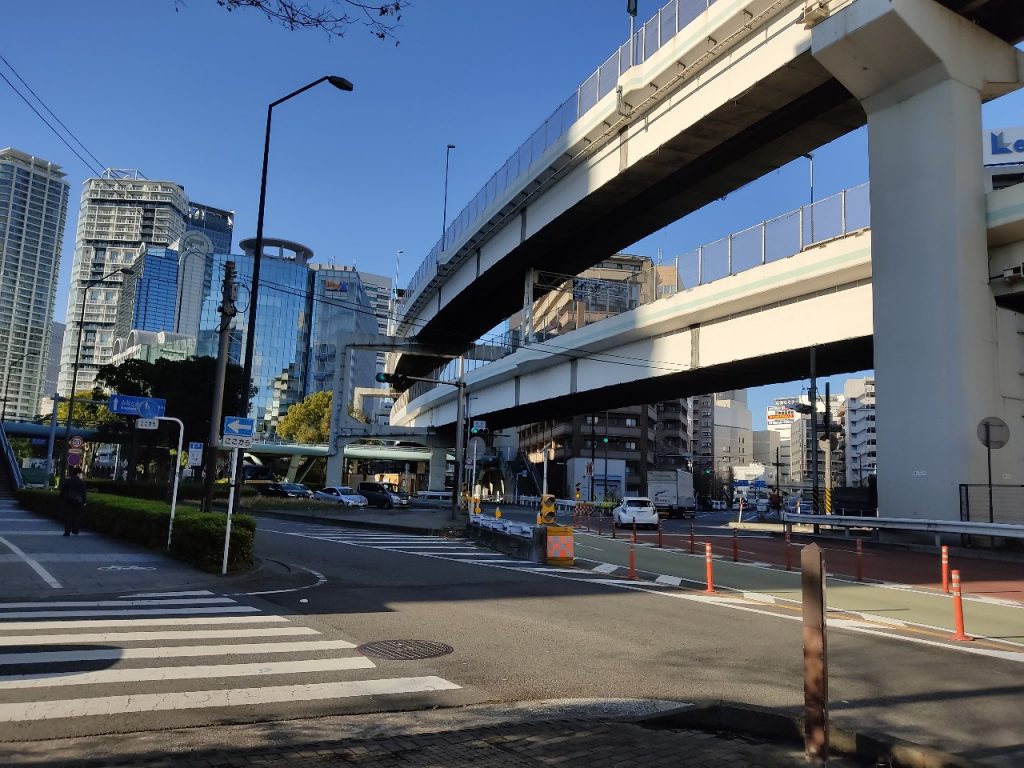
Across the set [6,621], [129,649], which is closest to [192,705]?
[129,649]

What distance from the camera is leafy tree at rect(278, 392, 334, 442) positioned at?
4309 inches

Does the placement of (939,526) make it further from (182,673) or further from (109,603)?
(182,673)

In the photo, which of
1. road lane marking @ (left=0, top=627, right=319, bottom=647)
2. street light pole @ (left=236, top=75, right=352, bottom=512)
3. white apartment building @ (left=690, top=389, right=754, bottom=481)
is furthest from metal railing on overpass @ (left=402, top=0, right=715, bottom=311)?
white apartment building @ (left=690, top=389, right=754, bottom=481)

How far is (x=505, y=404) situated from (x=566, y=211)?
20.2 m

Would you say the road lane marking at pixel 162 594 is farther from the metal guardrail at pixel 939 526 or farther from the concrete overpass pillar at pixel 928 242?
the concrete overpass pillar at pixel 928 242

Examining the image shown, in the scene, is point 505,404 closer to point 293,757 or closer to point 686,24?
point 686,24

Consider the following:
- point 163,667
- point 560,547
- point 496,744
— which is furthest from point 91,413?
point 496,744

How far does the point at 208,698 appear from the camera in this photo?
6082 mm

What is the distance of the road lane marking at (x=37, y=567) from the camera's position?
12.4 metres

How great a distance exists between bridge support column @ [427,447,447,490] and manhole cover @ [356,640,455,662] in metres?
61.5

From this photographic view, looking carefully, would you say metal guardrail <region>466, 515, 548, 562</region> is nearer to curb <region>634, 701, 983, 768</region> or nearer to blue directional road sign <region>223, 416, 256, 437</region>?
blue directional road sign <region>223, 416, 256, 437</region>

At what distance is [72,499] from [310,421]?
93.2 meters

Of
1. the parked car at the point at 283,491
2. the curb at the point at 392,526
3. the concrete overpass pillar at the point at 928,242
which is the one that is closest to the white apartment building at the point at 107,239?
the parked car at the point at 283,491

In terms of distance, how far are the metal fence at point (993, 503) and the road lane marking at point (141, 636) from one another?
19.0 meters
